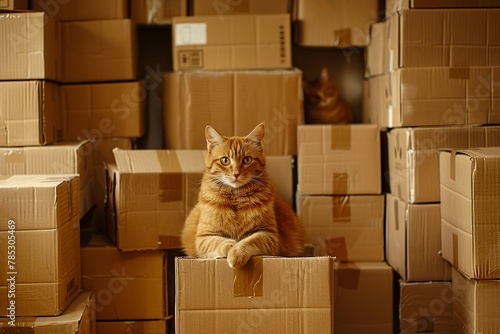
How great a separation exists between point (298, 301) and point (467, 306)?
0.64 m

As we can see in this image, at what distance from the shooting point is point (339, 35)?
272cm

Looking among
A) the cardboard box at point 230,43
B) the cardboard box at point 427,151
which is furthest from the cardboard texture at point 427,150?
the cardboard box at point 230,43

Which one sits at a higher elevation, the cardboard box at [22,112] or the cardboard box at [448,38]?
the cardboard box at [448,38]

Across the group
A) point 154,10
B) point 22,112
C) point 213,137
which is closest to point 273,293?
point 213,137

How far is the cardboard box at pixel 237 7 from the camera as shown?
269cm

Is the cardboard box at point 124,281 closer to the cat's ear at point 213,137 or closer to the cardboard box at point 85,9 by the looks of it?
the cat's ear at point 213,137

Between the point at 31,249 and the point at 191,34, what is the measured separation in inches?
44.7

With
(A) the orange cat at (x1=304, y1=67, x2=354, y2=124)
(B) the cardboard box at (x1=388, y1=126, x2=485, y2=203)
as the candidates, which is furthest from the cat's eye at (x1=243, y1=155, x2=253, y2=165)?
(A) the orange cat at (x1=304, y1=67, x2=354, y2=124)

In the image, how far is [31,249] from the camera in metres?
1.95

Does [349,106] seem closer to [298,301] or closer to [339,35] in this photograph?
[339,35]

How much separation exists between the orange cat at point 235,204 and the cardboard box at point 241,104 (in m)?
0.53

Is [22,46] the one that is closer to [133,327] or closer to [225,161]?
[225,161]

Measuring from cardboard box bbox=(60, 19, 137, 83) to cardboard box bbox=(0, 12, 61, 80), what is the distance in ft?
0.95

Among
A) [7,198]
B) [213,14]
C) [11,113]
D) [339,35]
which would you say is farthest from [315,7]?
[7,198]
